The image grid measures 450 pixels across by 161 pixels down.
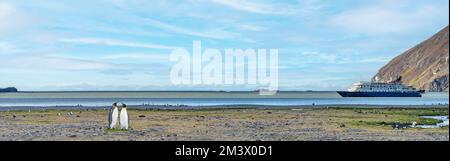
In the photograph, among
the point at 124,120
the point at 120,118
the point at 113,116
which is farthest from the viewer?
the point at 113,116

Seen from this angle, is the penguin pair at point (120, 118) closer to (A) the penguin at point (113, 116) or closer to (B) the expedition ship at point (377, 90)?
(A) the penguin at point (113, 116)

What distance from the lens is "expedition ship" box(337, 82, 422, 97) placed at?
150 metres

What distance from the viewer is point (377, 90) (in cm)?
15350

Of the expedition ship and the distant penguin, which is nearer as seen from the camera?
the distant penguin

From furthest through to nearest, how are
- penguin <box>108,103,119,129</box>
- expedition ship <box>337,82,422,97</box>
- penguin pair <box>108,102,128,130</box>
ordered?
1. expedition ship <box>337,82,422,97</box>
2. penguin <box>108,103,119,129</box>
3. penguin pair <box>108,102,128,130</box>

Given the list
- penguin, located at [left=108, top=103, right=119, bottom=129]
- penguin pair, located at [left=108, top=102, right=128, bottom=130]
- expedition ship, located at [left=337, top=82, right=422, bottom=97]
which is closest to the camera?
penguin pair, located at [left=108, top=102, right=128, bottom=130]

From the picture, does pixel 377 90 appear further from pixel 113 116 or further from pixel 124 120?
pixel 124 120

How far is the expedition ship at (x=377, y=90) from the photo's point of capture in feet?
493

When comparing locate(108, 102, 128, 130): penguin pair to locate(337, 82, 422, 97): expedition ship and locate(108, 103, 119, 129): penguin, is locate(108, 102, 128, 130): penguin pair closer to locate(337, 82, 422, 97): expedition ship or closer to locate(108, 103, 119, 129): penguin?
locate(108, 103, 119, 129): penguin

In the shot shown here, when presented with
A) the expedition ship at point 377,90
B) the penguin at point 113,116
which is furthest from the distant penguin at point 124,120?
the expedition ship at point 377,90

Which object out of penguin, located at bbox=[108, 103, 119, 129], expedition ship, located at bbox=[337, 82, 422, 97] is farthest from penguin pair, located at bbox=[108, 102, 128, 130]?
expedition ship, located at bbox=[337, 82, 422, 97]

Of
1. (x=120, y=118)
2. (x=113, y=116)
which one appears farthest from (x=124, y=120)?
(x=113, y=116)
